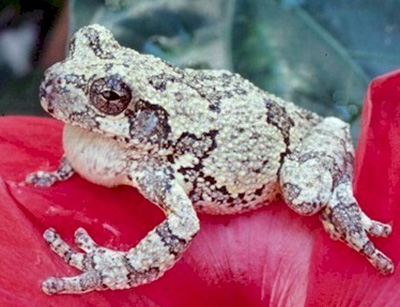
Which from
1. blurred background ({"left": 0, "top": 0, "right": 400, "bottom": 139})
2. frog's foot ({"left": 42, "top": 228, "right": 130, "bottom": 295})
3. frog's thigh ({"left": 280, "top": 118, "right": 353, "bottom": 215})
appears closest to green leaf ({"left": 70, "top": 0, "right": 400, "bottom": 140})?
blurred background ({"left": 0, "top": 0, "right": 400, "bottom": 139})

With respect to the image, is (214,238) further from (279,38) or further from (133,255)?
(279,38)

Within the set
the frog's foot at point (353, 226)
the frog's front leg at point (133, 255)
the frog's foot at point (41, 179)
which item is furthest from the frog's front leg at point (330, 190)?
the frog's foot at point (41, 179)

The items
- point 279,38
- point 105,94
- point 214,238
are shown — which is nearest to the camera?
point 105,94

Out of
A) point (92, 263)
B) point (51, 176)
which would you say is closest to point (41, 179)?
point (51, 176)

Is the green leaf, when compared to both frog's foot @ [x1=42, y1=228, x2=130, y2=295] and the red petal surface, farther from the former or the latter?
frog's foot @ [x1=42, y1=228, x2=130, y2=295]

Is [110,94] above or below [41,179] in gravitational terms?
above

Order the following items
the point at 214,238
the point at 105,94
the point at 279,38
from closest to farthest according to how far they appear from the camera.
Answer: the point at 105,94 < the point at 214,238 < the point at 279,38

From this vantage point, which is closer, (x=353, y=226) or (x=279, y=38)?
(x=353, y=226)
